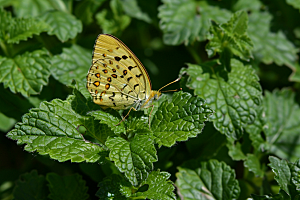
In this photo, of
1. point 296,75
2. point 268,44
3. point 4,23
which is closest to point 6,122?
point 4,23

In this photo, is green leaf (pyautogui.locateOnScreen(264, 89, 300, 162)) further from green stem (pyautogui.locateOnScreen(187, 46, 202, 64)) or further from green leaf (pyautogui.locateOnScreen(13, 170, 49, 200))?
green leaf (pyautogui.locateOnScreen(13, 170, 49, 200))

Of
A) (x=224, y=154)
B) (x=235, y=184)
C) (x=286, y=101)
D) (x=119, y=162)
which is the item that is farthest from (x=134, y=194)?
(x=286, y=101)

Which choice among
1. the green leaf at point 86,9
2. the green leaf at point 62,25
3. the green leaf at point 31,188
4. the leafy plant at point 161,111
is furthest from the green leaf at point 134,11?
the green leaf at point 31,188

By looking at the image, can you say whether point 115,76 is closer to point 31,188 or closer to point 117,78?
point 117,78

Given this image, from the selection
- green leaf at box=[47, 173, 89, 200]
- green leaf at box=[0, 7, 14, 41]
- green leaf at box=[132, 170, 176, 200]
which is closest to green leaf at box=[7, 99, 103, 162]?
green leaf at box=[132, 170, 176, 200]

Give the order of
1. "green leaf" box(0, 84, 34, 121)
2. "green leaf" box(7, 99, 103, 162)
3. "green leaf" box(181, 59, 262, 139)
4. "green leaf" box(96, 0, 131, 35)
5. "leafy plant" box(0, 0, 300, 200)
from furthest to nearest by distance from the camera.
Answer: "green leaf" box(96, 0, 131, 35), "green leaf" box(0, 84, 34, 121), "green leaf" box(181, 59, 262, 139), "leafy plant" box(0, 0, 300, 200), "green leaf" box(7, 99, 103, 162)
